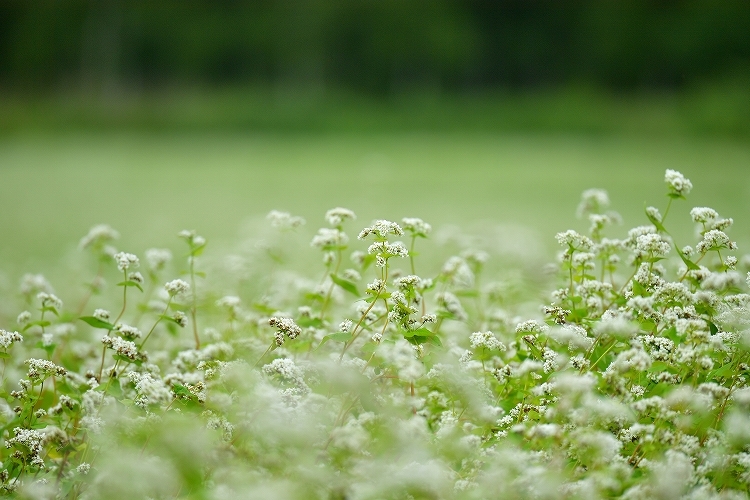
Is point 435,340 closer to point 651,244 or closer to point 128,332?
point 651,244

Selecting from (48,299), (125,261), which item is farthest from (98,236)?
(125,261)

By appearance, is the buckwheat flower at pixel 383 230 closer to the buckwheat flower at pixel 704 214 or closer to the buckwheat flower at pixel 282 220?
the buckwheat flower at pixel 282 220

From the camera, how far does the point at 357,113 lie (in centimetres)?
2172

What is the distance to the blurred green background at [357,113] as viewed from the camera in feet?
29.6

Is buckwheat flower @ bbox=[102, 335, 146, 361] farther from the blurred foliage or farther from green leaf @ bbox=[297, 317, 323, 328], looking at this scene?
the blurred foliage

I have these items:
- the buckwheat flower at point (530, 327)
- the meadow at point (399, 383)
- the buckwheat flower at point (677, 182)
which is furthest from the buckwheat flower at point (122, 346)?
the buckwheat flower at point (677, 182)

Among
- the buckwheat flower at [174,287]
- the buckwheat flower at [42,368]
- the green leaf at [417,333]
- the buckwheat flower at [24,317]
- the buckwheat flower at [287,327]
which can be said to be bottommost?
the buckwheat flower at [42,368]

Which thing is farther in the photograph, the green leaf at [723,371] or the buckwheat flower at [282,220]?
the buckwheat flower at [282,220]

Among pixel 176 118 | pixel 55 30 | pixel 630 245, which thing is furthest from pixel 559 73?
pixel 630 245

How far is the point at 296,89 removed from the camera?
26.3 meters

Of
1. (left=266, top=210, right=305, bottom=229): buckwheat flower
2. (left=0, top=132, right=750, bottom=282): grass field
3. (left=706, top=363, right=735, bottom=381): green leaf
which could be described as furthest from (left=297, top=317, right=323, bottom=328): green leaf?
(left=0, top=132, right=750, bottom=282): grass field

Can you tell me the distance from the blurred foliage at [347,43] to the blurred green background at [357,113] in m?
0.07

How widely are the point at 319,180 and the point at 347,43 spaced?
50.7 ft

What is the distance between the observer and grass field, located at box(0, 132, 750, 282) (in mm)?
7383
